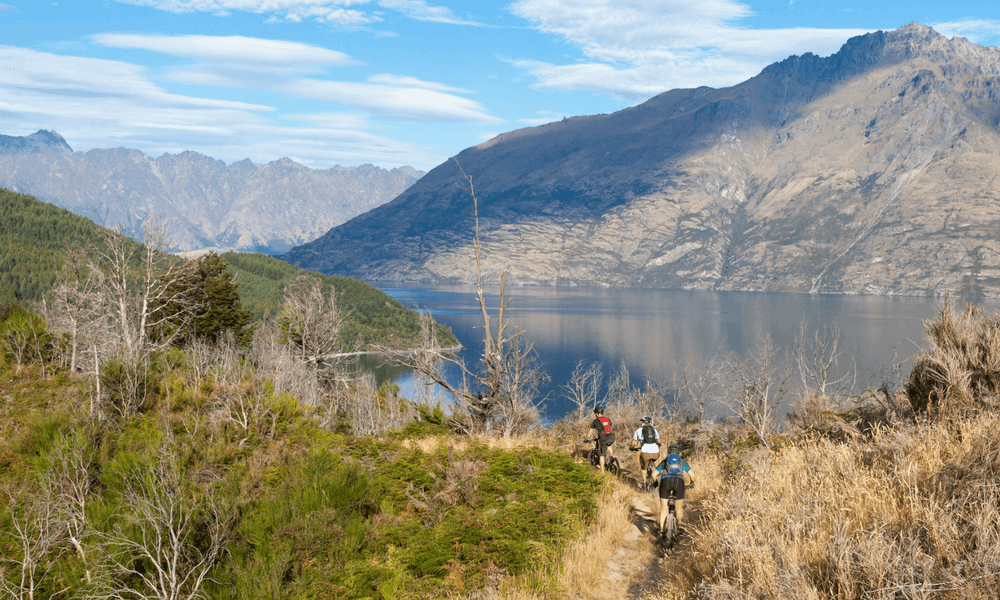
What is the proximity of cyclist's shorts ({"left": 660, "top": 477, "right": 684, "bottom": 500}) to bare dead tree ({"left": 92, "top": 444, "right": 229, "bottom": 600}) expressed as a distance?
7.84 m

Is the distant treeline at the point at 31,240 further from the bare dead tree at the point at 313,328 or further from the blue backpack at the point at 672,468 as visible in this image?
the blue backpack at the point at 672,468

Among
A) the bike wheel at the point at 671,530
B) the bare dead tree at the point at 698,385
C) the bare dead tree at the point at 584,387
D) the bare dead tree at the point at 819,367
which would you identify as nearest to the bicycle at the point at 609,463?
the bike wheel at the point at 671,530

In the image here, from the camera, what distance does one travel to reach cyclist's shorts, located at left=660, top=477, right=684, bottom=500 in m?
10.4

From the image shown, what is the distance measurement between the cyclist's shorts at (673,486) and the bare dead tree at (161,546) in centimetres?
784

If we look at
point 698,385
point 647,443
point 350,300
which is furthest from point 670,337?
point 647,443

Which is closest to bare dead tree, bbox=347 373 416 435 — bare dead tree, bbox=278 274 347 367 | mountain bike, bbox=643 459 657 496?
bare dead tree, bbox=278 274 347 367

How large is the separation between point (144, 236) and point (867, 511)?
2699 centimetres

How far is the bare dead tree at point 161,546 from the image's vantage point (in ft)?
26.4

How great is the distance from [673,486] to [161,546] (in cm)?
869

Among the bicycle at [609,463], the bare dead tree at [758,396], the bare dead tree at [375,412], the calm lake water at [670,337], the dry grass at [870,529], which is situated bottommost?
the calm lake water at [670,337]

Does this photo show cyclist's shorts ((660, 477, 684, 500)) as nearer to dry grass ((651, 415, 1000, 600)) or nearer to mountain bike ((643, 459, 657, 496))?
dry grass ((651, 415, 1000, 600))

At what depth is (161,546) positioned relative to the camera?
27.0 feet

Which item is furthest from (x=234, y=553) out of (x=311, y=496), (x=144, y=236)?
(x=144, y=236)

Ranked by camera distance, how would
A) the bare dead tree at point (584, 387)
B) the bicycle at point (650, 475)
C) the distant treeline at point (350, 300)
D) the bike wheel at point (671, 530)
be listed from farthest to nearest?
the distant treeline at point (350, 300)
the bare dead tree at point (584, 387)
the bicycle at point (650, 475)
the bike wheel at point (671, 530)
